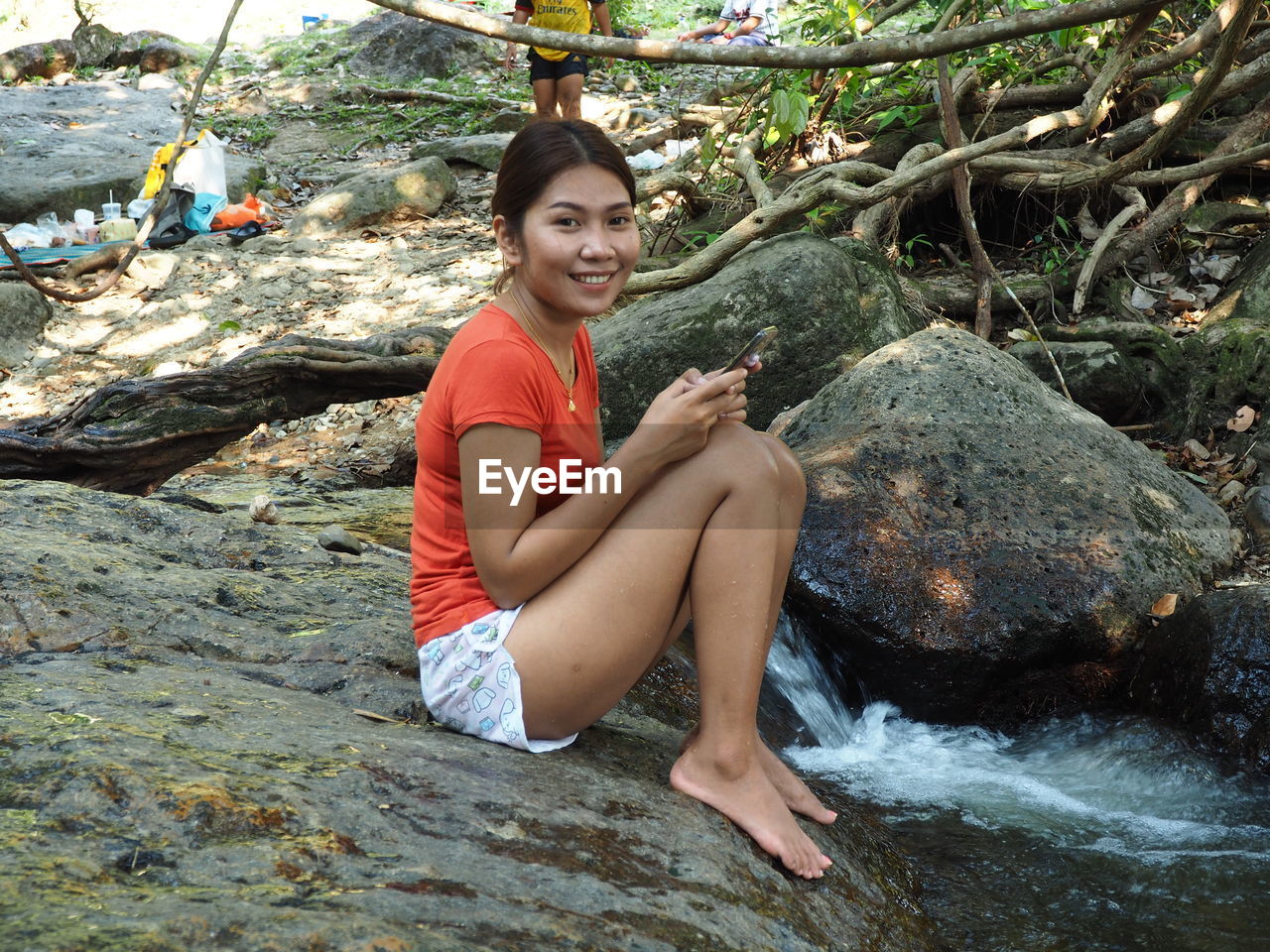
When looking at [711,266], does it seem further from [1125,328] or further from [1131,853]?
[1131,853]

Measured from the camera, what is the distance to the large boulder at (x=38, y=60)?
12.8m

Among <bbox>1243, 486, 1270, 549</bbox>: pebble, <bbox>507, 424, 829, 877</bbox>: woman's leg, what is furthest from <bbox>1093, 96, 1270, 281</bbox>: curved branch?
<bbox>507, 424, 829, 877</bbox>: woman's leg

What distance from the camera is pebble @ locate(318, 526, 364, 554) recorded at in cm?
372

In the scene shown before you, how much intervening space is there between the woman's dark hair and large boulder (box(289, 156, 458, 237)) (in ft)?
21.4

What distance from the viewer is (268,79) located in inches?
505

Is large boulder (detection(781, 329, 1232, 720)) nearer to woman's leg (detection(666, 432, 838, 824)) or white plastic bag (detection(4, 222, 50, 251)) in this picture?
woman's leg (detection(666, 432, 838, 824))

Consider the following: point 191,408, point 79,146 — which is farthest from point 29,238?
point 191,408

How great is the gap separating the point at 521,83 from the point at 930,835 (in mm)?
10568

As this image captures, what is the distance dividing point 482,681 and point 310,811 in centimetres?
54

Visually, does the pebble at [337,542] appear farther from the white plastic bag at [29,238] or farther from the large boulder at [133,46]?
the large boulder at [133,46]

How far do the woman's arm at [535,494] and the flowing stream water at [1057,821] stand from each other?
1140 mm

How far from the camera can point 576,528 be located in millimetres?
2164

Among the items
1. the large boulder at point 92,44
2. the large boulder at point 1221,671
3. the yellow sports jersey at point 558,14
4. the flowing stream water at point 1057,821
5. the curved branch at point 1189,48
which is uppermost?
the large boulder at point 92,44

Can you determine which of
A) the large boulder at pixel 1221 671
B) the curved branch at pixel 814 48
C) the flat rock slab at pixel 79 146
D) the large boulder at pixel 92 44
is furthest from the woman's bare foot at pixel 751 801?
the large boulder at pixel 92 44
